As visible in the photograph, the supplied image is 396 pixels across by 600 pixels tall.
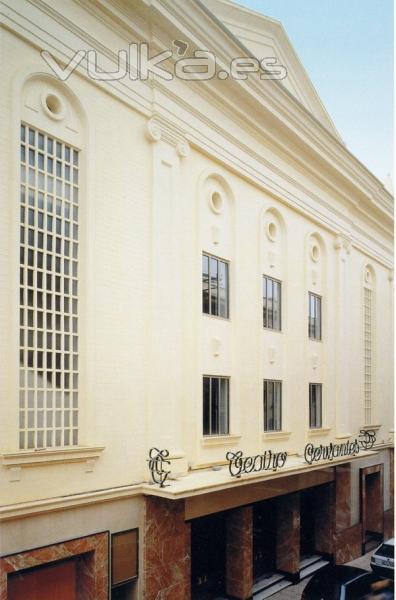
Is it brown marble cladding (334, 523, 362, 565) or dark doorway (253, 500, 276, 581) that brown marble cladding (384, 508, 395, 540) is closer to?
brown marble cladding (334, 523, 362, 565)

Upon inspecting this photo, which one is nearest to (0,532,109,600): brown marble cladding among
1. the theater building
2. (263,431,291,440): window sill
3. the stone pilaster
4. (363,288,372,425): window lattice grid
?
the theater building

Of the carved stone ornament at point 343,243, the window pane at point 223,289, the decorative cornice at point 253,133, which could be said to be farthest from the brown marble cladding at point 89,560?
the carved stone ornament at point 343,243

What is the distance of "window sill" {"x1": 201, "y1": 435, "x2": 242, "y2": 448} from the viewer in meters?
13.4

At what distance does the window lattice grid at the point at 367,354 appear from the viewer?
2252cm

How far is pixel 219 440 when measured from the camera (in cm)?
1380

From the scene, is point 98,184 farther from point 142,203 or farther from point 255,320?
point 255,320

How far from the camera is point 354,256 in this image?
71.7ft

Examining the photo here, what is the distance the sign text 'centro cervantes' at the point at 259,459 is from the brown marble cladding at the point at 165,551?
0.60 meters

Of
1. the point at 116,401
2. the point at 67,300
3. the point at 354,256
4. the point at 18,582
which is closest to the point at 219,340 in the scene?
the point at 116,401

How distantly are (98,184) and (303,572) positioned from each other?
40.8ft

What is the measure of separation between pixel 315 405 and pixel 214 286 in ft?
21.7

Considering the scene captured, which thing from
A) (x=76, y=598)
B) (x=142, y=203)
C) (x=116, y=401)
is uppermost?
(x=142, y=203)

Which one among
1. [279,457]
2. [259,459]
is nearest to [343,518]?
[279,457]

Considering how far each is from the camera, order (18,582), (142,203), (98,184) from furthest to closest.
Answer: (142,203) < (98,184) < (18,582)
